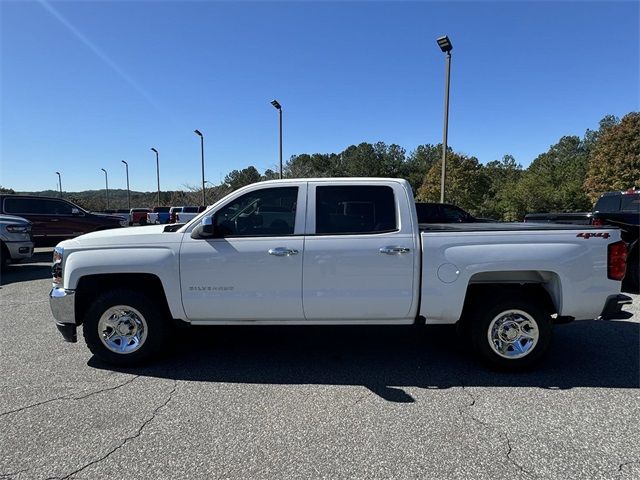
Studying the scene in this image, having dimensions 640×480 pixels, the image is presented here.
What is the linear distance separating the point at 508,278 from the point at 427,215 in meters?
10.5

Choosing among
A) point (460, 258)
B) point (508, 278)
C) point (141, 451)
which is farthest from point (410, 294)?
point (141, 451)

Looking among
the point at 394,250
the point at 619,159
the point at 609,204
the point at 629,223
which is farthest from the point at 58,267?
the point at 619,159

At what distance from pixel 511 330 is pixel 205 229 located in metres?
3.17

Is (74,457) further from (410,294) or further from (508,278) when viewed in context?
(508,278)

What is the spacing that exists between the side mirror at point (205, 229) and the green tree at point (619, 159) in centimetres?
3747

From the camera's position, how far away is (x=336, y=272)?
13.7 feet

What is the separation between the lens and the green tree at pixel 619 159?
3341 cm

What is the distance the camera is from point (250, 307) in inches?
168

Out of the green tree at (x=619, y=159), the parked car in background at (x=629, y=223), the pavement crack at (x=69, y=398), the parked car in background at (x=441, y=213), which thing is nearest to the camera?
the pavement crack at (x=69, y=398)

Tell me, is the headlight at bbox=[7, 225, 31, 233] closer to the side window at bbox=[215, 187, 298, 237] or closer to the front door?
the front door

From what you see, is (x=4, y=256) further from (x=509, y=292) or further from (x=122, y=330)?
(x=509, y=292)

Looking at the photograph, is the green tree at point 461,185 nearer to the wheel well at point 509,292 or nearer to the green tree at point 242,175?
the wheel well at point 509,292

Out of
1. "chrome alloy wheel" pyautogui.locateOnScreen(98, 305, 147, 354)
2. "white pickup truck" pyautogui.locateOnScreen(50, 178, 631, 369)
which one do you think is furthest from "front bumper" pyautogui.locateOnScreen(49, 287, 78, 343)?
"chrome alloy wheel" pyautogui.locateOnScreen(98, 305, 147, 354)

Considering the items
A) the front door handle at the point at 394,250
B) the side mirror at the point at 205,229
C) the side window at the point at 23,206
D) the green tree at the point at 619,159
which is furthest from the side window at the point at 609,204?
the green tree at the point at 619,159
